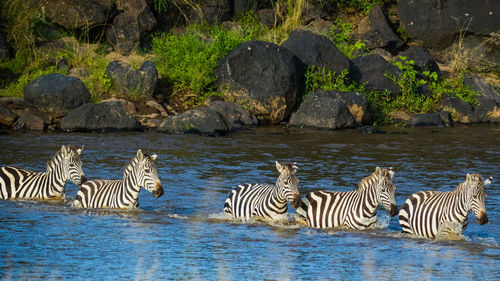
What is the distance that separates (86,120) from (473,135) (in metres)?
10.2

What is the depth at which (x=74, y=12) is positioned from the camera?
83.6ft

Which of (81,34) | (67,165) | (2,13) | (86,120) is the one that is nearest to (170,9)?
(81,34)

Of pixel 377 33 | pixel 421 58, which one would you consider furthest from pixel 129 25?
pixel 421 58

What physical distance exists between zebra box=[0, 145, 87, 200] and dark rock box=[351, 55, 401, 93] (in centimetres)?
1296

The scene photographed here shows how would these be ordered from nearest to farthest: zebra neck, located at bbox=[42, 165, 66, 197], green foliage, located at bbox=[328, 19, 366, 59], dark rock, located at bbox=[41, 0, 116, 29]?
zebra neck, located at bbox=[42, 165, 66, 197] → dark rock, located at bbox=[41, 0, 116, 29] → green foliage, located at bbox=[328, 19, 366, 59]

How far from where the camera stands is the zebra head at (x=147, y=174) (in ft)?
40.0

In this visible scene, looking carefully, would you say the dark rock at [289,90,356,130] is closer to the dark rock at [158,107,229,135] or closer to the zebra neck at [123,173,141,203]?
the dark rock at [158,107,229,135]

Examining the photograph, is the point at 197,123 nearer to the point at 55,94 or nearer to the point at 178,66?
the point at 178,66

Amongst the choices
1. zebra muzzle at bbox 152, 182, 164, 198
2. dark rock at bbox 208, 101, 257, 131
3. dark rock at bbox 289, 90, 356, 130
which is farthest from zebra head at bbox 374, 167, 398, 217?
dark rock at bbox 289, 90, 356, 130

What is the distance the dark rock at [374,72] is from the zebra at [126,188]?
13.2 meters

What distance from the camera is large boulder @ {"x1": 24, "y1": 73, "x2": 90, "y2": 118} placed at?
2200cm

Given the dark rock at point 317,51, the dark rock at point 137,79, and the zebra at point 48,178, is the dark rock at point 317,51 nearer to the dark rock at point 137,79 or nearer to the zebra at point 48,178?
the dark rock at point 137,79

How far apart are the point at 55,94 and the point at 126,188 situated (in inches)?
398

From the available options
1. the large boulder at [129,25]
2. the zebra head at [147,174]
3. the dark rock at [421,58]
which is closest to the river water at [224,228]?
the zebra head at [147,174]
